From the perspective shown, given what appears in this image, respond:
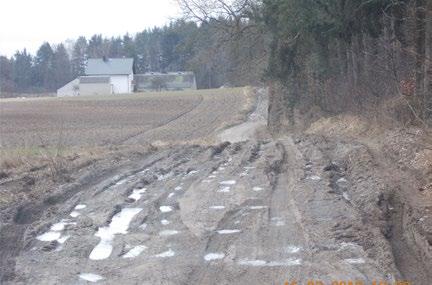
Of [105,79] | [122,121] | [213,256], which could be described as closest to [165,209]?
[213,256]

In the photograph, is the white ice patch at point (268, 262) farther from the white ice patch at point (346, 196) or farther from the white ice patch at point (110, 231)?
the white ice patch at point (346, 196)

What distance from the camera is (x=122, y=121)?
5016 centimetres

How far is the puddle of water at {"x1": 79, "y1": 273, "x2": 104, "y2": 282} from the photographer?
20.3 feet

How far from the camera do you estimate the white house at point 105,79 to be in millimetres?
122875

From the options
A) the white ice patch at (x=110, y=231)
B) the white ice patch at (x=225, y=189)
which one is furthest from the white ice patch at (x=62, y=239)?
the white ice patch at (x=225, y=189)

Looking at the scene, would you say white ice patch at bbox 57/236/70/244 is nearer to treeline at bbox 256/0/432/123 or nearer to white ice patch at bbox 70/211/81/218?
white ice patch at bbox 70/211/81/218

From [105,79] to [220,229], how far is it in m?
121

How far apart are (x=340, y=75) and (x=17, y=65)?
471 ft

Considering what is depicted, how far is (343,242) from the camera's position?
6.96m

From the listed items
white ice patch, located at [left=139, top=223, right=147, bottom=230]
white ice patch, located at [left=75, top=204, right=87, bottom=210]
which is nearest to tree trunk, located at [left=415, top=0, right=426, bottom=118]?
white ice patch, located at [left=75, top=204, right=87, bottom=210]

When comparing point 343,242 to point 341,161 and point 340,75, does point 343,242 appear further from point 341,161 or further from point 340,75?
point 340,75

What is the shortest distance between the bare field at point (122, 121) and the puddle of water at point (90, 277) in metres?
15.2

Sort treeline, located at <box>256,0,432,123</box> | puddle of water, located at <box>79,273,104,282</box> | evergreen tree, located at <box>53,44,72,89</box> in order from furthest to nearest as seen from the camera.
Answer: evergreen tree, located at <box>53,44,72,89</box>, treeline, located at <box>256,0,432,123</box>, puddle of water, located at <box>79,273,104,282</box>

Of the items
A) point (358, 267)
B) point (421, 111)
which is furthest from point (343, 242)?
point (421, 111)
